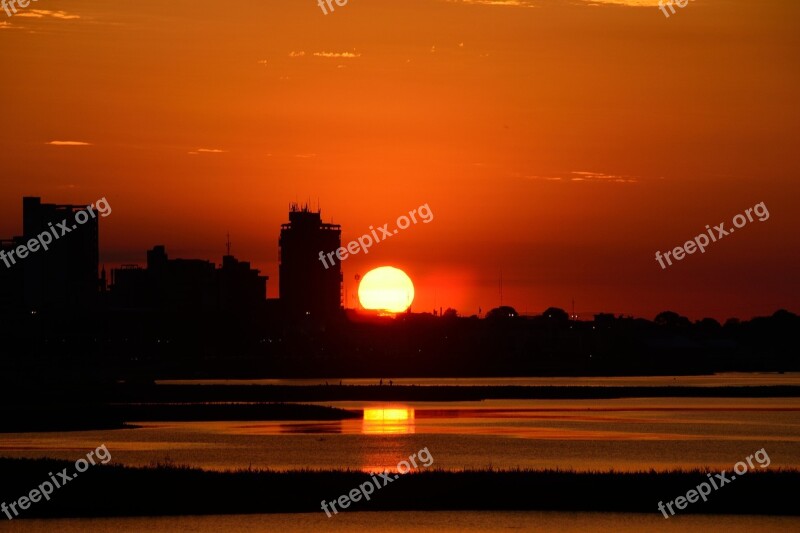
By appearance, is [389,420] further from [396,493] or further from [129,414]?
[396,493]

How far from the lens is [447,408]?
445 feet

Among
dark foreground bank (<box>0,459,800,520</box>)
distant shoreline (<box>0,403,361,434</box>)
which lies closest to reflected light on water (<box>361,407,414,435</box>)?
distant shoreline (<box>0,403,361,434</box>)

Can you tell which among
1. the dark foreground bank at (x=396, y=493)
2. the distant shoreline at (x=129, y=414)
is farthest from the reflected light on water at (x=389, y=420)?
the dark foreground bank at (x=396, y=493)

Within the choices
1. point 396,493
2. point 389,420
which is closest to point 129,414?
point 389,420

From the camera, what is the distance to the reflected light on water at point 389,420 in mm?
99250

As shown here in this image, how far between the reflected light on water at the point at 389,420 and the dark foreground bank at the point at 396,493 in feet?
140

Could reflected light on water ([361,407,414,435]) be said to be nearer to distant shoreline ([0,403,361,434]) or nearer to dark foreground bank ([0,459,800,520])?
distant shoreline ([0,403,361,434])

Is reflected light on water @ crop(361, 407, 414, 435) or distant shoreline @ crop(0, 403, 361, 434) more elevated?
distant shoreline @ crop(0, 403, 361, 434)

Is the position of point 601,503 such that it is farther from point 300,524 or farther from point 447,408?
point 447,408

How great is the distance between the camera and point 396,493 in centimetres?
5225

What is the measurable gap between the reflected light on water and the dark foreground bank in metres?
42.7

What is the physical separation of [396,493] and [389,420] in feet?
199

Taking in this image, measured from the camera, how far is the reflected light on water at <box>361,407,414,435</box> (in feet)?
326

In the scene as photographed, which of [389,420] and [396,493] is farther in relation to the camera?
[389,420]
